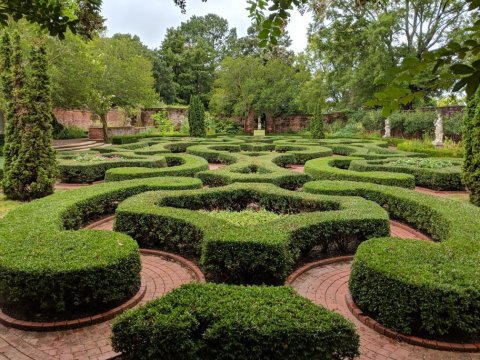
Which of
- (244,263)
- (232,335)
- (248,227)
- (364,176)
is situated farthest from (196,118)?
(232,335)

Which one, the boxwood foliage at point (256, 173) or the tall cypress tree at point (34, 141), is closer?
the boxwood foliage at point (256, 173)

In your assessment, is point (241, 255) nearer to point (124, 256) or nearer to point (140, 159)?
point (124, 256)

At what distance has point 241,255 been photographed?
456 cm

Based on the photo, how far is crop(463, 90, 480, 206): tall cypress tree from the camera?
824 centimetres

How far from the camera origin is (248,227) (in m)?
5.13

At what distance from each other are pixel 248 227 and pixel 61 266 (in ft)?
7.80

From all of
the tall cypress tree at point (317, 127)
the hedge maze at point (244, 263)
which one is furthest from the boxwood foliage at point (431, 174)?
the tall cypress tree at point (317, 127)

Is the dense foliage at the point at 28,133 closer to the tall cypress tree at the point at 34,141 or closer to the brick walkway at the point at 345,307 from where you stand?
the tall cypress tree at the point at 34,141

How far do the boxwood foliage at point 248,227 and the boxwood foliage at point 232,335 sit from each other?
1.49 metres

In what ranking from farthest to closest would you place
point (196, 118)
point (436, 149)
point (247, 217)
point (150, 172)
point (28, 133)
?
point (196, 118) → point (436, 149) → point (150, 172) → point (28, 133) → point (247, 217)

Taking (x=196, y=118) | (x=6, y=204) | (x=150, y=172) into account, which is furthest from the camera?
Answer: (x=196, y=118)

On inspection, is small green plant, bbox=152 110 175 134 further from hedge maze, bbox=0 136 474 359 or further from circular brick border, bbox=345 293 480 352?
circular brick border, bbox=345 293 480 352

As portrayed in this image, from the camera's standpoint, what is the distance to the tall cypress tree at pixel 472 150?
27.0ft

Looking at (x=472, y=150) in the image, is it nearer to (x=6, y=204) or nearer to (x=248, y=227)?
(x=248, y=227)
